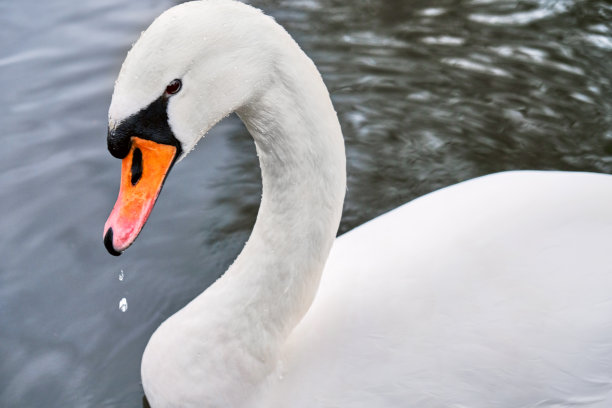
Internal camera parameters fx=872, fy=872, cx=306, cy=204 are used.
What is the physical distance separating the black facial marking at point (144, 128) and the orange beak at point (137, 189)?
0.03 metres

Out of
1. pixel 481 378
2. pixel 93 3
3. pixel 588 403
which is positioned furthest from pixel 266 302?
pixel 93 3

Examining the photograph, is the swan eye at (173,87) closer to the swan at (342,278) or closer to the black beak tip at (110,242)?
the swan at (342,278)

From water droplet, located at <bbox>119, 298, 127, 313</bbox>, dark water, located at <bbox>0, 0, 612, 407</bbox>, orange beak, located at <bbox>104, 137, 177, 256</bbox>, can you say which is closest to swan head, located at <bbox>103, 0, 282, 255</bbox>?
orange beak, located at <bbox>104, 137, 177, 256</bbox>

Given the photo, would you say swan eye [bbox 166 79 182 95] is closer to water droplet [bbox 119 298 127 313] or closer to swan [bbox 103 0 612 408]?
swan [bbox 103 0 612 408]

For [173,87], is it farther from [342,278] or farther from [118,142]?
[342,278]

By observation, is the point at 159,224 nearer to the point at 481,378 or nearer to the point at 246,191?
the point at 246,191

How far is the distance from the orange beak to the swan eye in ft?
0.55

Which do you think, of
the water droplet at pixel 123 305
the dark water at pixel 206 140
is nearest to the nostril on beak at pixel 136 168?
the dark water at pixel 206 140

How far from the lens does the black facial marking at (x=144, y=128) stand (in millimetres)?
2426

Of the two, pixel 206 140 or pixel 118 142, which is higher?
pixel 118 142

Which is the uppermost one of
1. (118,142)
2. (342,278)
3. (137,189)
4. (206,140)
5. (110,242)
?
(118,142)

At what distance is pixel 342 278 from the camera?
3.19 m

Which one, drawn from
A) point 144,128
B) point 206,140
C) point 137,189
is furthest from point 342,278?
point 206,140

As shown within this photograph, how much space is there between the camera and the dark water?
13.5 ft
